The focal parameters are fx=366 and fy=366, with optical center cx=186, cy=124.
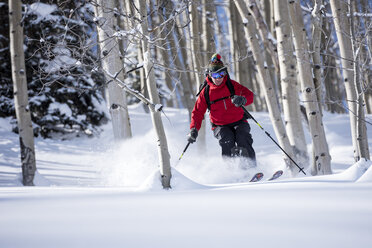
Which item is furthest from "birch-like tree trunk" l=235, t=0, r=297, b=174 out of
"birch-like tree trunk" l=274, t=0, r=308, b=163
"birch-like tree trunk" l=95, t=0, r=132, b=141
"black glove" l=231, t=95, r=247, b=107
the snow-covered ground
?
the snow-covered ground

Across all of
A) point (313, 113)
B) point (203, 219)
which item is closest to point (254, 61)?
point (313, 113)

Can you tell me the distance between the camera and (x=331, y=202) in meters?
2.33

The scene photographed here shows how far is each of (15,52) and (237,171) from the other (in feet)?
16.7

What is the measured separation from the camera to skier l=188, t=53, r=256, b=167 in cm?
561

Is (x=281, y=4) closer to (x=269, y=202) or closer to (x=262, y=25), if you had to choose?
(x=262, y=25)

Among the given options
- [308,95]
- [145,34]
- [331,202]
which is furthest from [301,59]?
[331,202]

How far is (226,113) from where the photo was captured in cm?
572

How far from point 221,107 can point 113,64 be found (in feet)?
6.10

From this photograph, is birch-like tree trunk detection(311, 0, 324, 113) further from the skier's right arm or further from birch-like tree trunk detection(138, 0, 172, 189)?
birch-like tree trunk detection(138, 0, 172, 189)

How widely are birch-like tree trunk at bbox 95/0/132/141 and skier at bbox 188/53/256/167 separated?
138 centimetres

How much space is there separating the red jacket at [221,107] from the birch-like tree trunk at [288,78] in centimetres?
103

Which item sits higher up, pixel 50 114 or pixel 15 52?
pixel 15 52

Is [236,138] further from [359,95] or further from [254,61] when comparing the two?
[359,95]

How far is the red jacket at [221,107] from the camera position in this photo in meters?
5.62
